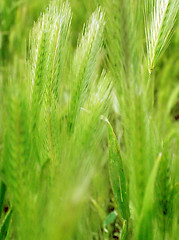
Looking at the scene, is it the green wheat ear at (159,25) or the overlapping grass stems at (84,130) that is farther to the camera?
the green wheat ear at (159,25)

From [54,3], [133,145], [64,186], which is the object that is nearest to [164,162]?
[133,145]

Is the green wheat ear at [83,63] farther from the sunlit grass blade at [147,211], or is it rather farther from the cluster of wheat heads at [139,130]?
the sunlit grass blade at [147,211]

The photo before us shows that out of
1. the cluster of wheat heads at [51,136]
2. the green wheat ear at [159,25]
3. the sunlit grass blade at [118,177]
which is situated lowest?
the sunlit grass blade at [118,177]

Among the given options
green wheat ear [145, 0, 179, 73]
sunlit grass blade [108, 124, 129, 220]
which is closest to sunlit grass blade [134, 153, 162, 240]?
sunlit grass blade [108, 124, 129, 220]

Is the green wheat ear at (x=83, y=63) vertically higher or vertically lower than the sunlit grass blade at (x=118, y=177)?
higher

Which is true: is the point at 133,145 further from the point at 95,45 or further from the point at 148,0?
the point at 148,0

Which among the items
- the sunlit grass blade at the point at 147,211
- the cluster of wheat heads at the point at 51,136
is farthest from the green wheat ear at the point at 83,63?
the sunlit grass blade at the point at 147,211

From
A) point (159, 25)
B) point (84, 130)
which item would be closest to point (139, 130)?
point (84, 130)

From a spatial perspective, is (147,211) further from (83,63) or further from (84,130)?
(83,63)
